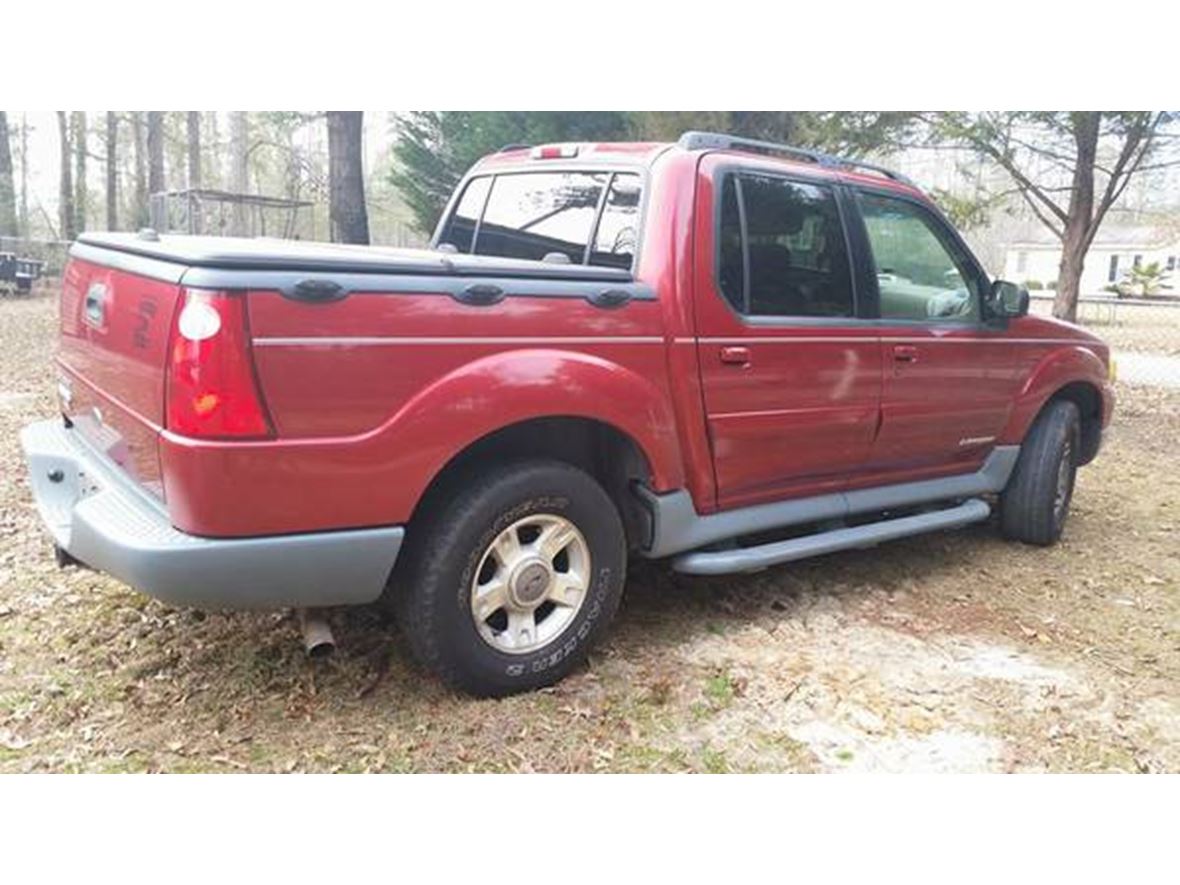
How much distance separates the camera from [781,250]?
3775 millimetres

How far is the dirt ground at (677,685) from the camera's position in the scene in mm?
2889

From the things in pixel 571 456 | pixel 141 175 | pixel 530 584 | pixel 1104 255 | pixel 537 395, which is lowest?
pixel 530 584

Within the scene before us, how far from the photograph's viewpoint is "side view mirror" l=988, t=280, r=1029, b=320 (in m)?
4.53

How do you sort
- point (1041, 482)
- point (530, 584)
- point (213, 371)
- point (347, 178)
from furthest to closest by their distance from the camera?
point (347, 178) < point (1041, 482) < point (530, 584) < point (213, 371)

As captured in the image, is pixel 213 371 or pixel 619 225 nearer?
pixel 213 371

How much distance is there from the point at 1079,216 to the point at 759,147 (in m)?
9.52

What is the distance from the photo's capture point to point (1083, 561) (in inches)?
193

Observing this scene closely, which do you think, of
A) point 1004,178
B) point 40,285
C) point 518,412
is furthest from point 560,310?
point 40,285

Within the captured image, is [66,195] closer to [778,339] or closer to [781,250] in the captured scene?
[781,250]

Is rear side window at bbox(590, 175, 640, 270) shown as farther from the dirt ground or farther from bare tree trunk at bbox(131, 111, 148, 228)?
bare tree trunk at bbox(131, 111, 148, 228)

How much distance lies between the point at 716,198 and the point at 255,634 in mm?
2417

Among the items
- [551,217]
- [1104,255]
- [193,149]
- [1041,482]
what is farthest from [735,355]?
[1104,255]

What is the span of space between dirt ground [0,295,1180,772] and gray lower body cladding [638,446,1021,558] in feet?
1.33

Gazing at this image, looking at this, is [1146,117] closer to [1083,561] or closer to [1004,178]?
[1004,178]
